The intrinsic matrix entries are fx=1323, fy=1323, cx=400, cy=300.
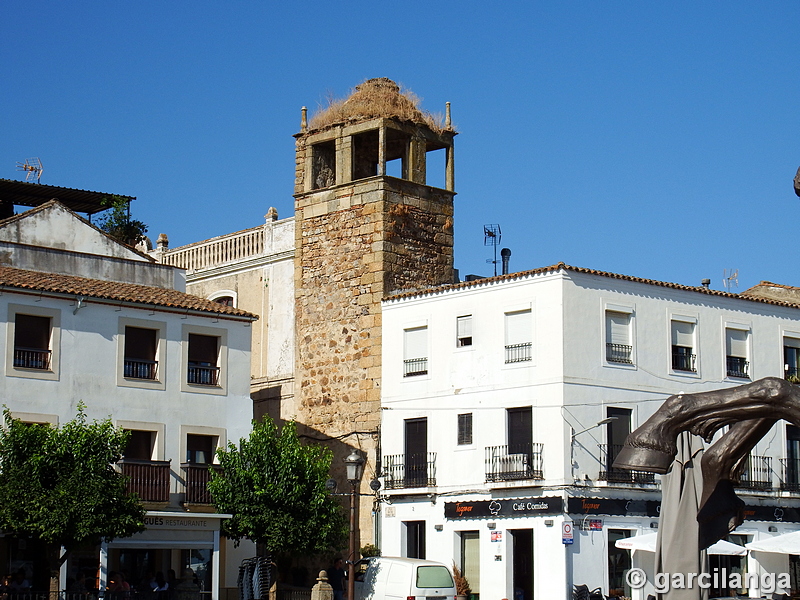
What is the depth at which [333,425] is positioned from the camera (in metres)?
37.9

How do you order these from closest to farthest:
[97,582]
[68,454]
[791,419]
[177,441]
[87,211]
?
[791,419] < [68,454] < [97,582] < [177,441] < [87,211]

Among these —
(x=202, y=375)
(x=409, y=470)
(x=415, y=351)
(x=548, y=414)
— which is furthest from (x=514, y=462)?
(x=202, y=375)

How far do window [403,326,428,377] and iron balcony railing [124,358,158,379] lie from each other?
24.7 ft

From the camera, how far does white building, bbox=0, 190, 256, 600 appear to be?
30.5 metres

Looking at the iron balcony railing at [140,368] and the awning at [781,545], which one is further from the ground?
the iron balcony railing at [140,368]

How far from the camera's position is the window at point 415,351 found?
36.6 meters

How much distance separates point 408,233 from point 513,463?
8050 mm

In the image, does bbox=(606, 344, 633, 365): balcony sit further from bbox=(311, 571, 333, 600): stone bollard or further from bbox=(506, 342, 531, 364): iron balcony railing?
bbox=(311, 571, 333, 600): stone bollard

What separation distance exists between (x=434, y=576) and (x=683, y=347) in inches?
451

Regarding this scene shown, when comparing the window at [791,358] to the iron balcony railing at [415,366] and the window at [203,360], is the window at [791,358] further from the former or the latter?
the window at [203,360]

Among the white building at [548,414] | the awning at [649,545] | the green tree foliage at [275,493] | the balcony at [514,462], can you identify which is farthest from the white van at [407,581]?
the balcony at [514,462]

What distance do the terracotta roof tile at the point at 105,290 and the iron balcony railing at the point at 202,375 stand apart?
1433 millimetres

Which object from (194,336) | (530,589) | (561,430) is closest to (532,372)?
(561,430)

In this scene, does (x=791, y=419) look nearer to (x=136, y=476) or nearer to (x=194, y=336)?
(x=136, y=476)
